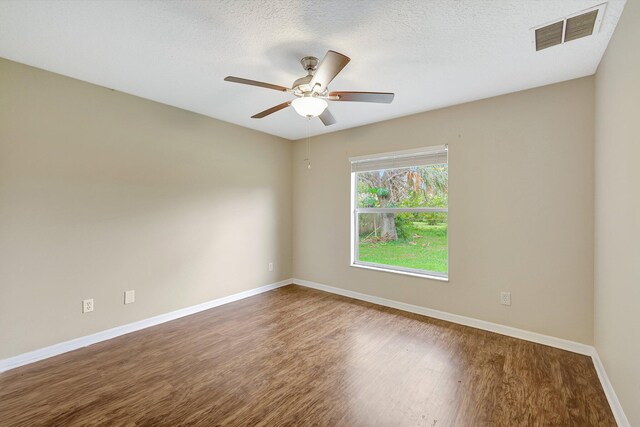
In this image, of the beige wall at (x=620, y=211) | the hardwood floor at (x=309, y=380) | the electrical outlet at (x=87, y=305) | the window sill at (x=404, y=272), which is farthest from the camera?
the window sill at (x=404, y=272)

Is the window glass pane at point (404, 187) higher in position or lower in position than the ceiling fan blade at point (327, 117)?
lower

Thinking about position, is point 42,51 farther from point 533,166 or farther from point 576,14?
point 533,166

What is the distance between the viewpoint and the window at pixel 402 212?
11.0 ft

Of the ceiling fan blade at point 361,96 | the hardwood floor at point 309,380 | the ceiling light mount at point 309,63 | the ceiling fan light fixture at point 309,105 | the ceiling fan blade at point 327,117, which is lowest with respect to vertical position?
the hardwood floor at point 309,380

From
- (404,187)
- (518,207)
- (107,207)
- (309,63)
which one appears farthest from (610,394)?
(107,207)

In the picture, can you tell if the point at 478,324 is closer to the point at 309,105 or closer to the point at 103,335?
the point at 309,105

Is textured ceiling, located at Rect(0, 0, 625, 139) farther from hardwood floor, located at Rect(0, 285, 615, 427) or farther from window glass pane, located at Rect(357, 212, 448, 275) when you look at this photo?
hardwood floor, located at Rect(0, 285, 615, 427)

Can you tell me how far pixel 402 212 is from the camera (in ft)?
12.0

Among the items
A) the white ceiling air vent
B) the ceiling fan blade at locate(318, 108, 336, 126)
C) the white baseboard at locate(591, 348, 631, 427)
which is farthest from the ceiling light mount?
the white baseboard at locate(591, 348, 631, 427)

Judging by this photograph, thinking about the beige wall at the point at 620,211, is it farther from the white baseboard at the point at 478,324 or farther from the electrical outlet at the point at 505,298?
the electrical outlet at the point at 505,298

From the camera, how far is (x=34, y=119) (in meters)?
2.33

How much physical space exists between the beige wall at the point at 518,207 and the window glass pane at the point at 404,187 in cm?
21

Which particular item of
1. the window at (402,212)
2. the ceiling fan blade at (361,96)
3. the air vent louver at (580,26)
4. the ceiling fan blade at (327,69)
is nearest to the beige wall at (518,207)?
the window at (402,212)

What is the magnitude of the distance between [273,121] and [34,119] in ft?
7.44
